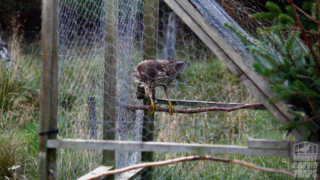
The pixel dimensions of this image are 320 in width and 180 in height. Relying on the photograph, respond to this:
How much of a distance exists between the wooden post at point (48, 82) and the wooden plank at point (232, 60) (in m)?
0.72

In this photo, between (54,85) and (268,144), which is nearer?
(268,144)

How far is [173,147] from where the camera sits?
5.46 feet

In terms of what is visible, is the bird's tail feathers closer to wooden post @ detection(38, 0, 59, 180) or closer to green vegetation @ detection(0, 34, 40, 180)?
wooden post @ detection(38, 0, 59, 180)

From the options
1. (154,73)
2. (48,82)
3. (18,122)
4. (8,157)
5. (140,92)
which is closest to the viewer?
(48,82)

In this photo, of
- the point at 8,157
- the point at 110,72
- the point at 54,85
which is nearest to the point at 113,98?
the point at 110,72

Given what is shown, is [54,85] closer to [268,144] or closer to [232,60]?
[232,60]

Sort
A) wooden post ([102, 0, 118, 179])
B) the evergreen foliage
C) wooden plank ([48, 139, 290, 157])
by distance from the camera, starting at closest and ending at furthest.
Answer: the evergreen foliage → wooden plank ([48, 139, 290, 157]) → wooden post ([102, 0, 118, 179])

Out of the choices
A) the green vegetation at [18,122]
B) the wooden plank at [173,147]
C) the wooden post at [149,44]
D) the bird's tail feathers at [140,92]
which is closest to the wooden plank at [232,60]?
the wooden plank at [173,147]

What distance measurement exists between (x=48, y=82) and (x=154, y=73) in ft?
3.81

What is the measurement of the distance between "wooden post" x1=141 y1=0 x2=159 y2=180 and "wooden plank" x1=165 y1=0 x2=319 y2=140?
1.11 meters

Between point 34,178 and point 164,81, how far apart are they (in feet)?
5.92

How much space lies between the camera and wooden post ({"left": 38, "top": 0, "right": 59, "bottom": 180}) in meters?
1.80

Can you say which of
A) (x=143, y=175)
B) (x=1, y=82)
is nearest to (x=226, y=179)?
(x=143, y=175)


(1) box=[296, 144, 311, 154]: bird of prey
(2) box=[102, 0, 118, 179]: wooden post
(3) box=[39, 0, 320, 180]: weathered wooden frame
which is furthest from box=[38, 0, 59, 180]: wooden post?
(1) box=[296, 144, 311, 154]: bird of prey
